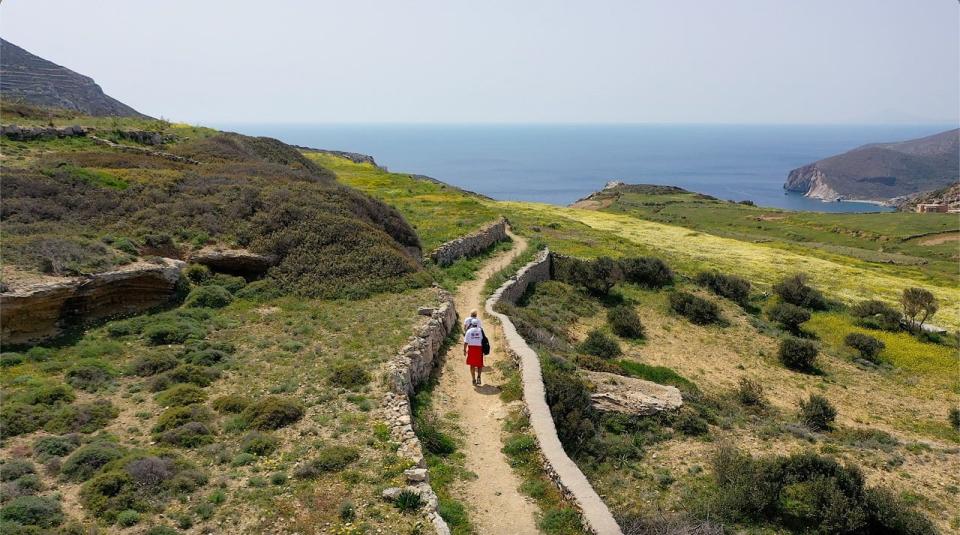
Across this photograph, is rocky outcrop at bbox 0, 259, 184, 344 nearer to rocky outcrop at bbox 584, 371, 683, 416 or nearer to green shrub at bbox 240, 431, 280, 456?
green shrub at bbox 240, 431, 280, 456

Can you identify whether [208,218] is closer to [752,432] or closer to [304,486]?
[304,486]

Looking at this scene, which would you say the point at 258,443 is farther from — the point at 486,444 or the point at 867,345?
the point at 867,345

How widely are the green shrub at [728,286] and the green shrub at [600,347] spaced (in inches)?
623

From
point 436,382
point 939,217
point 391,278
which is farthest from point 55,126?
point 939,217

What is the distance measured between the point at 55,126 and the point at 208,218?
898 inches

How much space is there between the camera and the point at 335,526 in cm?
1055

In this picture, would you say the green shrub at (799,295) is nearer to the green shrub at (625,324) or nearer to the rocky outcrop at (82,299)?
the green shrub at (625,324)

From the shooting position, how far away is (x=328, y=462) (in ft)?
40.3

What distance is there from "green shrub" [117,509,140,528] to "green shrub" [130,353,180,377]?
6.79 m

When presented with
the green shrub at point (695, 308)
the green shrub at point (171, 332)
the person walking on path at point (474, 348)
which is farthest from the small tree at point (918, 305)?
the green shrub at point (171, 332)

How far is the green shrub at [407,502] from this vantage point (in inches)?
442

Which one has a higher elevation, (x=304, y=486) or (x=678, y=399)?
(x=304, y=486)

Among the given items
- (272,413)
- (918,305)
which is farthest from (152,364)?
(918,305)

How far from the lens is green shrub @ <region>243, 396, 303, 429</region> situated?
45.1ft
